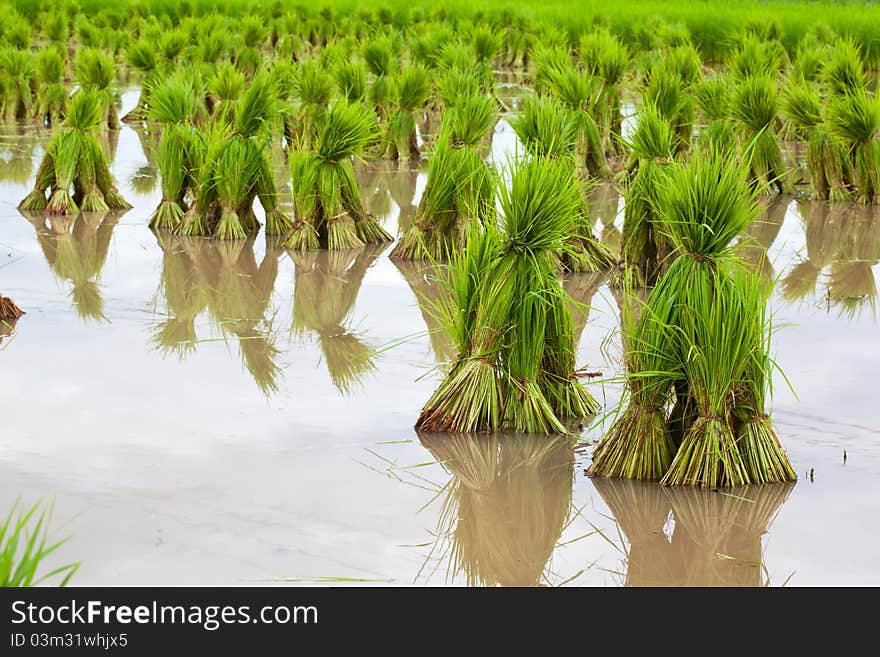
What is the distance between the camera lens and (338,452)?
4.68 meters

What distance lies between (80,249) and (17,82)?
576 cm

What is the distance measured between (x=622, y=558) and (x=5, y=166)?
26.5 ft

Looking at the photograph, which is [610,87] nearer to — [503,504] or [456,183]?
[456,183]

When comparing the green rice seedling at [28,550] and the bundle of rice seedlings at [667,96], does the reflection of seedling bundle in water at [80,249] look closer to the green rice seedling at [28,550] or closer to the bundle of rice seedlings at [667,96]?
the green rice seedling at [28,550]

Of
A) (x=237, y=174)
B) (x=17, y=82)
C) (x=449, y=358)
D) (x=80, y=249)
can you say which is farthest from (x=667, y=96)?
(x=17, y=82)

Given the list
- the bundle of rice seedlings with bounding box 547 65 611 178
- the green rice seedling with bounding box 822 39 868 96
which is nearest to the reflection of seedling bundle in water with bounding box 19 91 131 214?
the bundle of rice seedlings with bounding box 547 65 611 178

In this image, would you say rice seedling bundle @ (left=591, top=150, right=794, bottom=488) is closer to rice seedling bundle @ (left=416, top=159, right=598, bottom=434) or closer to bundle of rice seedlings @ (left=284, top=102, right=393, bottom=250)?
rice seedling bundle @ (left=416, top=159, right=598, bottom=434)

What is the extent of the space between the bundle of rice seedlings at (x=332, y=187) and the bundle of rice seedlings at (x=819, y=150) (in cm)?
344

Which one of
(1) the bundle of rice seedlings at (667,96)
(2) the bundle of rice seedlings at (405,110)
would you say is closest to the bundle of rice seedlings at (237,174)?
(2) the bundle of rice seedlings at (405,110)

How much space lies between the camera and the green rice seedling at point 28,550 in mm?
2453

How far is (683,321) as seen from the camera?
4.41 meters
